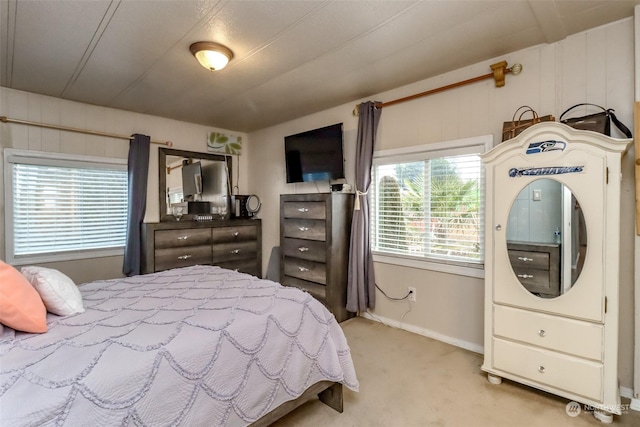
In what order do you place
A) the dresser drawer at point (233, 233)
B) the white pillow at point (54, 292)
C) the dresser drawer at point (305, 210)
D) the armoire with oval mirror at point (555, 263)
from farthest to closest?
the dresser drawer at point (233, 233)
the dresser drawer at point (305, 210)
the armoire with oval mirror at point (555, 263)
the white pillow at point (54, 292)

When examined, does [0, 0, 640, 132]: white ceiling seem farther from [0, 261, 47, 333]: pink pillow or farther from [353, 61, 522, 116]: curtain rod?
[0, 261, 47, 333]: pink pillow

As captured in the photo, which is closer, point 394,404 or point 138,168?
point 394,404

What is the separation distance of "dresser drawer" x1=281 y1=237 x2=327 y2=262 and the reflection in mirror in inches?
70.3

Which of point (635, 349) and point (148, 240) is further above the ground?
point (148, 240)

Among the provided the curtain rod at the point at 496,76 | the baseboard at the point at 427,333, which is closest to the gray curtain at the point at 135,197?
the baseboard at the point at 427,333

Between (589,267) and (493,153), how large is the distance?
2.97ft

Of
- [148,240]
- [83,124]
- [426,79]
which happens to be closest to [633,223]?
[426,79]

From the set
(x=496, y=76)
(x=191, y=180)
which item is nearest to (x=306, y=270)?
(x=191, y=180)

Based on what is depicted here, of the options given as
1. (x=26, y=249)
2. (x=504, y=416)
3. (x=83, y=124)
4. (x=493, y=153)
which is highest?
(x=83, y=124)

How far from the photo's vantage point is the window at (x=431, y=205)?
268 centimetres

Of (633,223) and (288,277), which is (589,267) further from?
(288,277)

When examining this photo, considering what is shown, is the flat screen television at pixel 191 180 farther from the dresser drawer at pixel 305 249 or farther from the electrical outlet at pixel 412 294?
the electrical outlet at pixel 412 294

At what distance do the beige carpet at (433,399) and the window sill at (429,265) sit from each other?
2.21 ft

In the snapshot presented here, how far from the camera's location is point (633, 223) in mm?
1971
